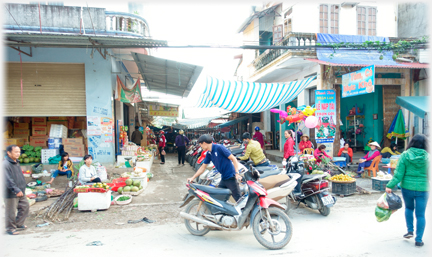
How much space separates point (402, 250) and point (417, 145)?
149 cm

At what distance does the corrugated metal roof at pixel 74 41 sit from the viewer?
6703 mm

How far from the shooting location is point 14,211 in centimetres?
468

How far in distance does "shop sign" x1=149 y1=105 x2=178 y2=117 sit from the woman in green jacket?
14914 mm

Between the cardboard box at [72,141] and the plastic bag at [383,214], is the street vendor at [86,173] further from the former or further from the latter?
the plastic bag at [383,214]

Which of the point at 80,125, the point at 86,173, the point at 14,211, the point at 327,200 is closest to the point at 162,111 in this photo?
the point at 80,125

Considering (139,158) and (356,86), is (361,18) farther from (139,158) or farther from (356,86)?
(139,158)

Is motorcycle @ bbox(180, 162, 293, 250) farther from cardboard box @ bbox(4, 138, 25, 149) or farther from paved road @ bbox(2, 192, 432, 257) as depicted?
cardboard box @ bbox(4, 138, 25, 149)

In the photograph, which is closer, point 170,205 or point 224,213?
point 224,213

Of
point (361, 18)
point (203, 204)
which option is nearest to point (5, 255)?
point (203, 204)

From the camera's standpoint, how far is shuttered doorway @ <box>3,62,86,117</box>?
8.78 meters

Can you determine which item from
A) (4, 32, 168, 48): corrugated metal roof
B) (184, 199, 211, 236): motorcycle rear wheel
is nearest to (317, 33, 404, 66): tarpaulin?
(4, 32, 168, 48): corrugated metal roof

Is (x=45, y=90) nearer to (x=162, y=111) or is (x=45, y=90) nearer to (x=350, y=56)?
(x=162, y=111)

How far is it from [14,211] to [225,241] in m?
3.82

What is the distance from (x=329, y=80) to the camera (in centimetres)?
1051
